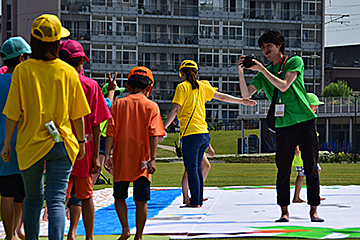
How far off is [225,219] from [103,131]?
2.79 meters

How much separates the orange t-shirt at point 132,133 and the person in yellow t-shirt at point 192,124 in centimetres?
206

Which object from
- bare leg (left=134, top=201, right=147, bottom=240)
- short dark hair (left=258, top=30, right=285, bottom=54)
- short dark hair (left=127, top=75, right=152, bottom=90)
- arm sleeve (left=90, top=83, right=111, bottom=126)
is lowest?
bare leg (left=134, top=201, right=147, bottom=240)

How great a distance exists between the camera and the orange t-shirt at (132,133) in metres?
5.15

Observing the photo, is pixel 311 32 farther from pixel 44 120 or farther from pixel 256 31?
pixel 44 120

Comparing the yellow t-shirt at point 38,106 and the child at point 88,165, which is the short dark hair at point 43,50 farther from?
the child at point 88,165

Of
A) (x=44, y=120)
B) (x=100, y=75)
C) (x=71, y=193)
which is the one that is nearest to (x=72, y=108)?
(x=44, y=120)

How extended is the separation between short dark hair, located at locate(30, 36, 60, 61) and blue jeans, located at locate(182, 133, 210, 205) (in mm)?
3505

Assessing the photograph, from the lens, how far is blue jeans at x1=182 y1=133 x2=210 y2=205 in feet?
24.1

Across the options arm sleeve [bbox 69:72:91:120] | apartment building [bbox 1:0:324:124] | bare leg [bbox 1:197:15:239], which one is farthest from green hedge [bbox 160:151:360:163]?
apartment building [bbox 1:0:324:124]

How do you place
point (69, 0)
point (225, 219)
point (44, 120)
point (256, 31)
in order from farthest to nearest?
point (256, 31)
point (69, 0)
point (225, 219)
point (44, 120)

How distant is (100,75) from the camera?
61938 mm

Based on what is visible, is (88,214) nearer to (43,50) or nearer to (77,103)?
(77,103)

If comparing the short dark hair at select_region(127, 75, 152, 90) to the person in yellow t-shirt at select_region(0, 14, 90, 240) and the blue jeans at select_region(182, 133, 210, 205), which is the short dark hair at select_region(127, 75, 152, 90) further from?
the blue jeans at select_region(182, 133, 210, 205)

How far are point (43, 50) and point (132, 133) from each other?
1.37 m
